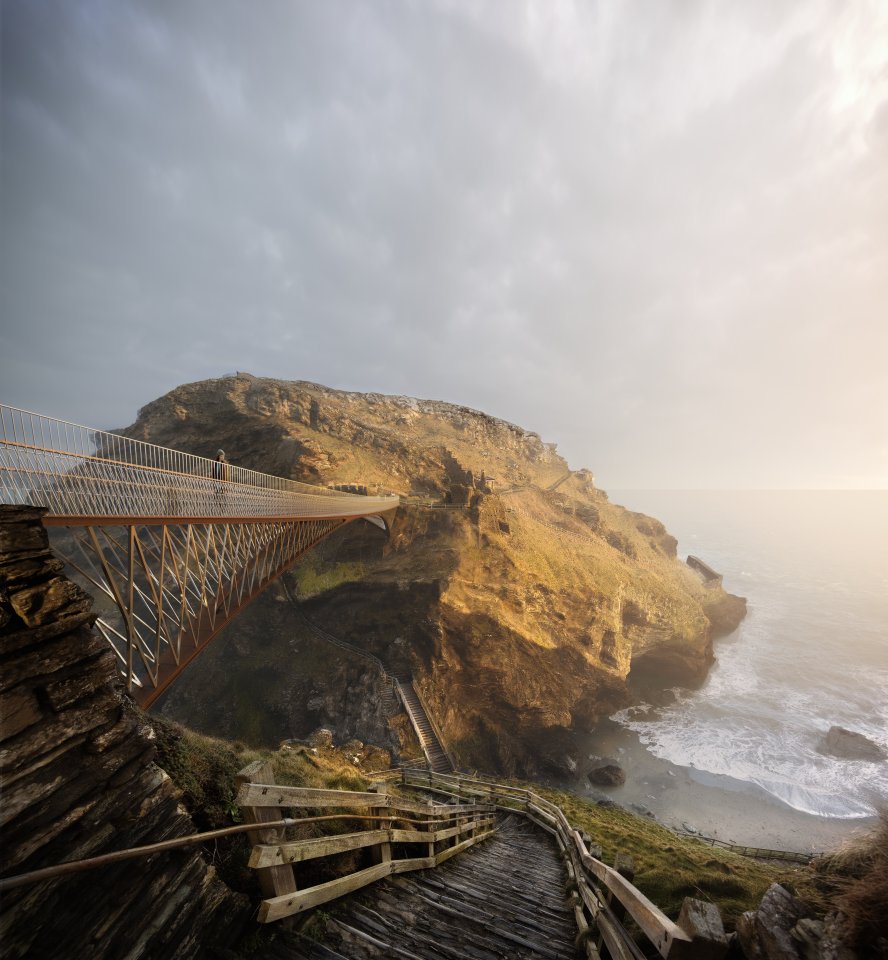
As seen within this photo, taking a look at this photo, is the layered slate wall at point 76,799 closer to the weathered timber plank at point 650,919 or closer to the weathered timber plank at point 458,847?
the weathered timber plank at point 650,919

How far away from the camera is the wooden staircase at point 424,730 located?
22406mm

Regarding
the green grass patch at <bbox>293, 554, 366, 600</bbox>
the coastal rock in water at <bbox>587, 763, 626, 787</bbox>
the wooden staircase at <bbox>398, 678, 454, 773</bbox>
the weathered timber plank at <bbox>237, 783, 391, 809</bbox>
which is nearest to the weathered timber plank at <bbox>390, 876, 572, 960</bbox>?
the weathered timber plank at <bbox>237, 783, 391, 809</bbox>

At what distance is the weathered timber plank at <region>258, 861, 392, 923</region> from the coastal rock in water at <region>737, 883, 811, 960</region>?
3.11 m

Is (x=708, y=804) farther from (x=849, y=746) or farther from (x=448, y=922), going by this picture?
(x=448, y=922)

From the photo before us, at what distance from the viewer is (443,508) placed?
34.9 metres

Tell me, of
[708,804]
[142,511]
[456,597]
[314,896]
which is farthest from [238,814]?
[708,804]

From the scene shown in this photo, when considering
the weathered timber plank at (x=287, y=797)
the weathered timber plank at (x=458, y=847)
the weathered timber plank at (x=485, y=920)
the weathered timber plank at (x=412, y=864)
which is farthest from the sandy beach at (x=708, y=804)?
the weathered timber plank at (x=287, y=797)

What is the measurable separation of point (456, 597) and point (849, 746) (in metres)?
32.7

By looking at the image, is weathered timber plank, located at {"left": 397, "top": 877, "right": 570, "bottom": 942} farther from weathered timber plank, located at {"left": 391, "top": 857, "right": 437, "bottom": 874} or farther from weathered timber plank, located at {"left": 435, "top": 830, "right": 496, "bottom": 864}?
weathered timber plank, located at {"left": 435, "top": 830, "right": 496, "bottom": 864}

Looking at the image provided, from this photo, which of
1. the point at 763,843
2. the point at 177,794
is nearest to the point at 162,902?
the point at 177,794

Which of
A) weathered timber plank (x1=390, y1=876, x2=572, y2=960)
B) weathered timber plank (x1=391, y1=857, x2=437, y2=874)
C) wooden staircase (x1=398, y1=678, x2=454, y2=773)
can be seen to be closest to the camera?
weathered timber plank (x1=390, y1=876, x2=572, y2=960)

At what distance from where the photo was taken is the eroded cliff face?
90.8 feet

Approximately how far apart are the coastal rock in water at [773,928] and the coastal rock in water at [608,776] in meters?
30.9

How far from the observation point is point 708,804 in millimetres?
24344
